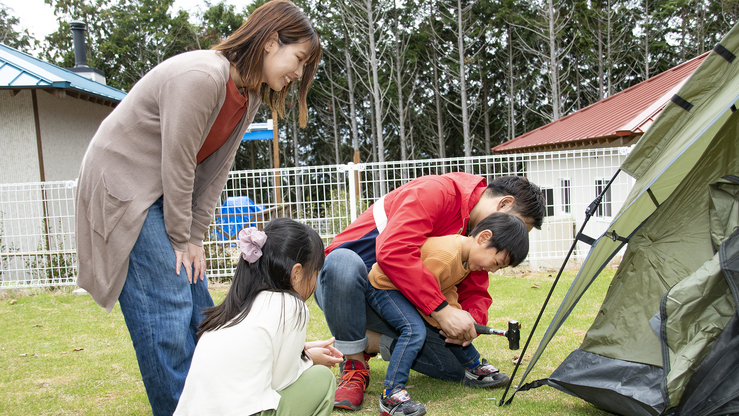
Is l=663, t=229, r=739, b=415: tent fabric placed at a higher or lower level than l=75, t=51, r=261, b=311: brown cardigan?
lower

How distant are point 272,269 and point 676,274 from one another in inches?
66.6

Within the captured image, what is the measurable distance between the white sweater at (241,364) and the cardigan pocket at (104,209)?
Answer: 43cm

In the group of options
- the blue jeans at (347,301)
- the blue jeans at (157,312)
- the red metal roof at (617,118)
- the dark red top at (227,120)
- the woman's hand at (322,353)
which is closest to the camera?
the blue jeans at (157,312)

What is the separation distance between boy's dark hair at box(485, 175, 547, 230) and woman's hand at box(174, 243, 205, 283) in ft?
4.46

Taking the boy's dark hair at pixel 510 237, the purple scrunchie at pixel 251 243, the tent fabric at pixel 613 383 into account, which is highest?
the purple scrunchie at pixel 251 243

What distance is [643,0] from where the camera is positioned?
2350 centimetres

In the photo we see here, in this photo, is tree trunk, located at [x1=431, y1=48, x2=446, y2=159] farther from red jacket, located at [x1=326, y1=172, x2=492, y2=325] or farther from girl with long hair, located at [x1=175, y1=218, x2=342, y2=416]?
girl with long hair, located at [x1=175, y1=218, x2=342, y2=416]

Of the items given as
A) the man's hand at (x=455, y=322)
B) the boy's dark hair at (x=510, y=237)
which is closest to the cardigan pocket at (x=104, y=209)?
the man's hand at (x=455, y=322)

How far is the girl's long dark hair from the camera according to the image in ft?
5.07

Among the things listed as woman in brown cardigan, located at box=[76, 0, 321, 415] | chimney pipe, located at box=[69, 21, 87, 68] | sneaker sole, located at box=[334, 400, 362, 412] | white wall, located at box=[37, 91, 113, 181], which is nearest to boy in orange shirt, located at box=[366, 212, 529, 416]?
sneaker sole, located at box=[334, 400, 362, 412]

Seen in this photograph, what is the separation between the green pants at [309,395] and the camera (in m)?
1.56

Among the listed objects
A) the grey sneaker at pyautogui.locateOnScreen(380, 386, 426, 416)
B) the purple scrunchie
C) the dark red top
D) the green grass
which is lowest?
the green grass

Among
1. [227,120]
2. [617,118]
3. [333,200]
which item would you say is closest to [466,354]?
[227,120]

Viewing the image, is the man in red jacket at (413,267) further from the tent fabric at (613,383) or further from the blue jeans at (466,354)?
the tent fabric at (613,383)
